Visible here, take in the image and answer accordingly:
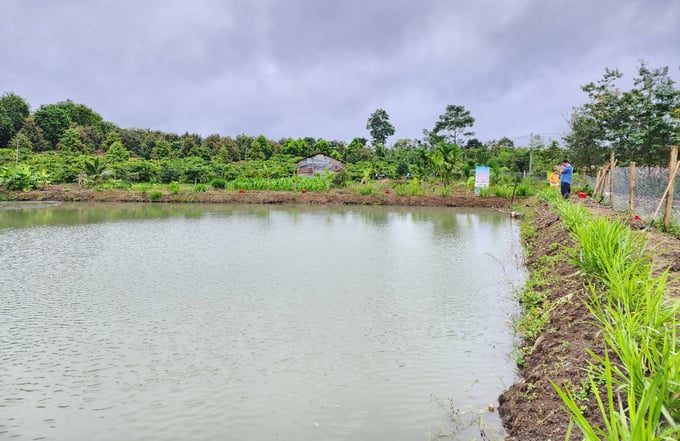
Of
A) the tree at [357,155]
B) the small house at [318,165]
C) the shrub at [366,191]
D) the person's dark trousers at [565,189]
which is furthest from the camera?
the tree at [357,155]

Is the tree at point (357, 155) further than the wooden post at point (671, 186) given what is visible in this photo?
Yes

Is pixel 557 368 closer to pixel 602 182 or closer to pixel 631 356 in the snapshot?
pixel 631 356

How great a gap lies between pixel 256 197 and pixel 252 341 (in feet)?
71.0

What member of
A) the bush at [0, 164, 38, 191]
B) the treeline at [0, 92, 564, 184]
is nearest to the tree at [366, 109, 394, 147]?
the treeline at [0, 92, 564, 184]

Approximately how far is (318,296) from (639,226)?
5214 millimetres

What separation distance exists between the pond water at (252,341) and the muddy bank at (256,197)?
46.0 ft

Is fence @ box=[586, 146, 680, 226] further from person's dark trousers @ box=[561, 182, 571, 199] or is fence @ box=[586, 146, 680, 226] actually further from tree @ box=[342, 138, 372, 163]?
tree @ box=[342, 138, 372, 163]

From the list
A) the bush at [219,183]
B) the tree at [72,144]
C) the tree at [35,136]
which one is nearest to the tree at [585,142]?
the bush at [219,183]

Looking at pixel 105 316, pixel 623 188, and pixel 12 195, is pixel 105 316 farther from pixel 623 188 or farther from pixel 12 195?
pixel 12 195

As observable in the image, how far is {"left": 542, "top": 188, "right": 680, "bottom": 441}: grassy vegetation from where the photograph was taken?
6.43 feet

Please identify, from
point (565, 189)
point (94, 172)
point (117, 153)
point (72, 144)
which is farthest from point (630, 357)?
point (72, 144)

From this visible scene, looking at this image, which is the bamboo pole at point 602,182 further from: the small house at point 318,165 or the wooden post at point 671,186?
the small house at point 318,165

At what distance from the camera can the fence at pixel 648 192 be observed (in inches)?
296

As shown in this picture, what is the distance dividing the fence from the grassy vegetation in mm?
3030
